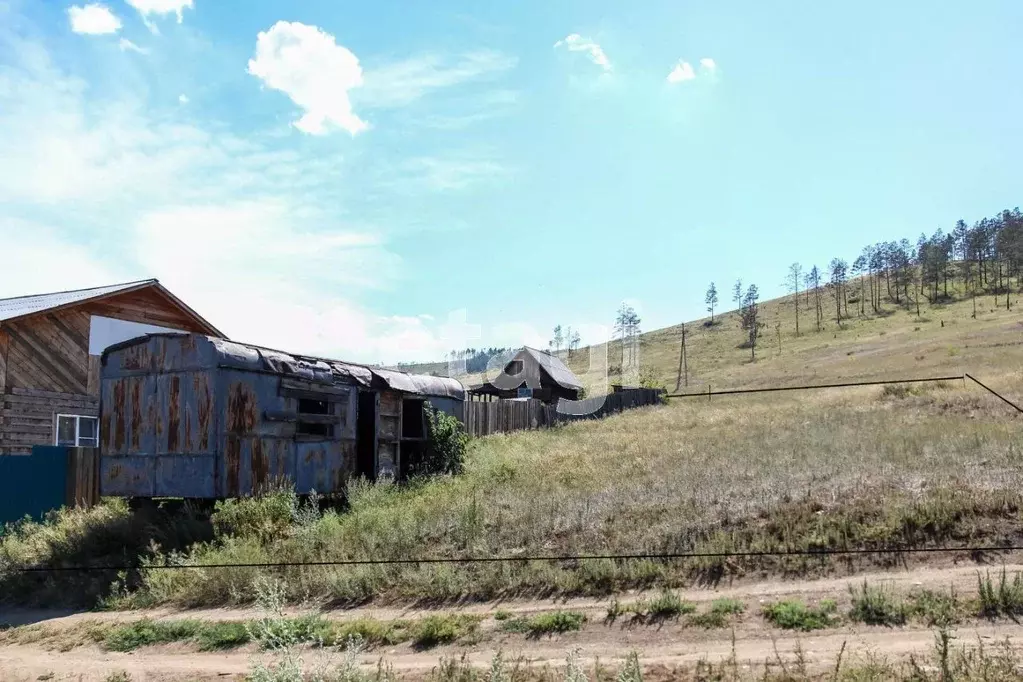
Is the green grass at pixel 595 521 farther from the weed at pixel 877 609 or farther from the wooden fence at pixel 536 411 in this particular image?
the wooden fence at pixel 536 411

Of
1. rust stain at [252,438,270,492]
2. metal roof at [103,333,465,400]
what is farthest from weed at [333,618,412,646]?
metal roof at [103,333,465,400]

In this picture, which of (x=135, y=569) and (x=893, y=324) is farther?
(x=893, y=324)

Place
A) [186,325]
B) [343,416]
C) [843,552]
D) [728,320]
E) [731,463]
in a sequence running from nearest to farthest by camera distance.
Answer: [843,552] → [731,463] → [343,416] → [186,325] → [728,320]

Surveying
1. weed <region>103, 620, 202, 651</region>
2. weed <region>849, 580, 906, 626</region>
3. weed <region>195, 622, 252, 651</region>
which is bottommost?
weed <region>103, 620, 202, 651</region>

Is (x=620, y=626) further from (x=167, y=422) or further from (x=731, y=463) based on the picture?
(x=167, y=422)

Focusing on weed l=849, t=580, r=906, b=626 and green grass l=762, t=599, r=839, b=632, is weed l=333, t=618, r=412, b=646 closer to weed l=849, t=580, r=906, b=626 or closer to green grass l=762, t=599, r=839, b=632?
green grass l=762, t=599, r=839, b=632

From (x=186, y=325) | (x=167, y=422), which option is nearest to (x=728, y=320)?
(x=186, y=325)

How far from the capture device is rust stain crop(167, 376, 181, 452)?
14.5 meters

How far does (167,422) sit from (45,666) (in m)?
6.94

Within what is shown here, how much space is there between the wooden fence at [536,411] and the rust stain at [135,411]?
40.9ft

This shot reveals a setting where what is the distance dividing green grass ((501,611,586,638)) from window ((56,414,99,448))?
1738 centimetres

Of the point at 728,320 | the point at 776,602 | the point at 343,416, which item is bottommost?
the point at 776,602

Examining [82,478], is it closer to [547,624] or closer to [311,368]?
[311,368]

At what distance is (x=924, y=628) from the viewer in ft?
22.9
